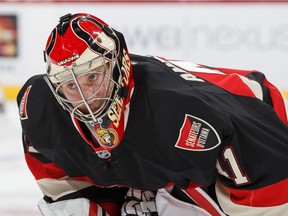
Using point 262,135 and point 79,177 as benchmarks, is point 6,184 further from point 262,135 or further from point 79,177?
point 262,135

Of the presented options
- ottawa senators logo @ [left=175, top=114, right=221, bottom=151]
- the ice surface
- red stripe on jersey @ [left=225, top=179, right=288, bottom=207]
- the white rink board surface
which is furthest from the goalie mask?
the white rink board surface

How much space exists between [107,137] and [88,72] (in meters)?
0.22

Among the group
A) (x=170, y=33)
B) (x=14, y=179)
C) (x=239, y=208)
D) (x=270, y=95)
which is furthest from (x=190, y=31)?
(x=239, y=208)

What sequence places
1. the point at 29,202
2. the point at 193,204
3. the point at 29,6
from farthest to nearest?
1. the point at 29,6
2. the point at 29,202
3. the point at 193,204

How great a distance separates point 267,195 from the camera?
6.59 feet

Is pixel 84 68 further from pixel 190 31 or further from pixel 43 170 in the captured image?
pixel 190 31

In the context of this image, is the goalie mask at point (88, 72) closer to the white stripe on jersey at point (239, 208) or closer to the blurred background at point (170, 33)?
the white stripe on jersey at point (239, 208)

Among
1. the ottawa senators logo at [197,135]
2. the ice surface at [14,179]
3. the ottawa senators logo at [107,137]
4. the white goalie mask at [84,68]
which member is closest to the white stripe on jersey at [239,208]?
the ottawa senators logo at [197,135]

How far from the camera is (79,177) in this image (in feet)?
7.77

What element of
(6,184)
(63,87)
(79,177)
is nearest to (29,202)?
(6,184)

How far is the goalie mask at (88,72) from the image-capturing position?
1.94m

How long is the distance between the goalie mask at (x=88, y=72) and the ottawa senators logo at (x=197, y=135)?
20cm

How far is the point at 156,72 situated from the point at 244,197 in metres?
0.47

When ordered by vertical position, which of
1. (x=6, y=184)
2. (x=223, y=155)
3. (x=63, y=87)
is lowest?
(x=6, y=184)
